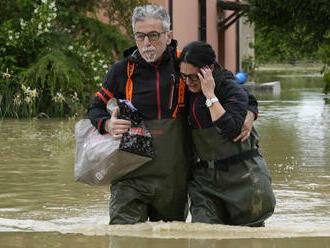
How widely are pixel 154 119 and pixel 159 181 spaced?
37cm

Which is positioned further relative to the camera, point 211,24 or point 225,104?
point 211,24

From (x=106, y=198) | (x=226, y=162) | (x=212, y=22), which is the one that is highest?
(x=212, y=22)

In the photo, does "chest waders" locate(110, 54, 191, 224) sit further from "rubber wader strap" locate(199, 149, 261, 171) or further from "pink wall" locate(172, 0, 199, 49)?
"pink wall" locate(172, 0, 199, 49)

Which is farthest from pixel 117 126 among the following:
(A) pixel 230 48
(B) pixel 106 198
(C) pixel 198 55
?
(A) pixel 230 48

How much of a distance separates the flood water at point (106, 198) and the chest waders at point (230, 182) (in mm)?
99

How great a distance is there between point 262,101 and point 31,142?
Result: 1240cm

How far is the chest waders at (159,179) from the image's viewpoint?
16.5 feet

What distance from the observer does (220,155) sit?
16.3 feet

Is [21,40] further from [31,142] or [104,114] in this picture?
[104,114]

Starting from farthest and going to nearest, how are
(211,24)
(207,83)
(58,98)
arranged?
(211,24), (58,98), (207,83)

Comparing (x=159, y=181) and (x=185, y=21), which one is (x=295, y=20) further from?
(x=159, y=181)

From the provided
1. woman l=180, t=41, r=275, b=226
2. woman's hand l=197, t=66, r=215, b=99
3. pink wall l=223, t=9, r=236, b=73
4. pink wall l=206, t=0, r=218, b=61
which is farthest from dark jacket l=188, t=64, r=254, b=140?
pink wall l=223, t=9, r=236, b=73

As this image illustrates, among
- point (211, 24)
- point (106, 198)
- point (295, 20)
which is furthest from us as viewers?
point (211, 24)

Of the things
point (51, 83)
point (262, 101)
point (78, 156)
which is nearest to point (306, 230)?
point (78, 156)
